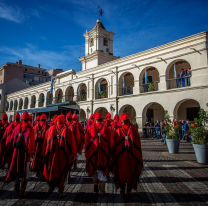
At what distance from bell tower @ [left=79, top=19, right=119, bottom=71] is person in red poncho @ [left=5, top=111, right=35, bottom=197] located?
81.2 feet

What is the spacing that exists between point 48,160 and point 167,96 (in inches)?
586

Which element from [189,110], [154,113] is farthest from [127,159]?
[154,113]

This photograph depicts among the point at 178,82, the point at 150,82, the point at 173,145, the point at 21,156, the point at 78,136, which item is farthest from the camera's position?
the point at 150,82

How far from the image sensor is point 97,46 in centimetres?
2864

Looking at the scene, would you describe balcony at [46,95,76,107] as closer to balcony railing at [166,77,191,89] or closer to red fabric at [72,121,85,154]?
balcony railing at [166,77,191,89]

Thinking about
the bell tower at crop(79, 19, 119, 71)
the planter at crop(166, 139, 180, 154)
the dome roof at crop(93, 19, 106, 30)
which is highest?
the dome roof at crop(93, 19, 106, 30)

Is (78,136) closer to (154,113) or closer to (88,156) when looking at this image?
(88,156)

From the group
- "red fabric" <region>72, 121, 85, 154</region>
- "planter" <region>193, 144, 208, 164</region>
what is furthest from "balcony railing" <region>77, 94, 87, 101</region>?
"planter" <region>193, 144, 208, 164</region>

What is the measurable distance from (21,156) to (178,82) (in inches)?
640

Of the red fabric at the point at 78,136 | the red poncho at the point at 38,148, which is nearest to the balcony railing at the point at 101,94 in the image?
the red fabric at the point at 78,136

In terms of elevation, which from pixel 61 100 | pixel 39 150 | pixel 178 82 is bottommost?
pixel 39 150

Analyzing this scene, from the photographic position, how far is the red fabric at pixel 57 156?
13.2 ft

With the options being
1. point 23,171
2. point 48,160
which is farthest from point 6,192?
point 48,160

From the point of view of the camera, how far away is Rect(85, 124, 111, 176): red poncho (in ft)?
14.1
